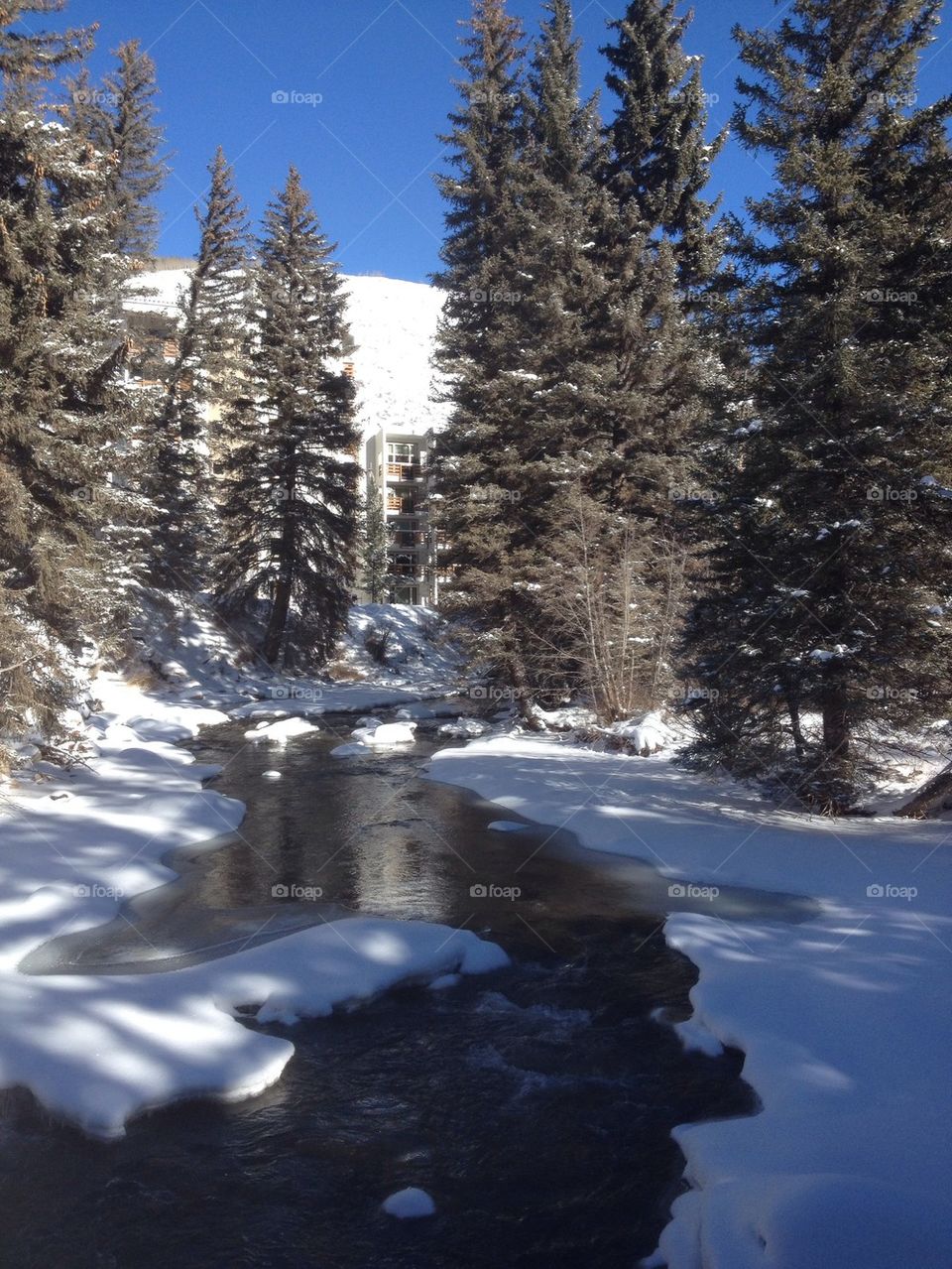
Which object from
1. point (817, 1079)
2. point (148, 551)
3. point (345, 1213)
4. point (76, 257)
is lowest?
point (345, 1213)

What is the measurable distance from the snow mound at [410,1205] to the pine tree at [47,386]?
9.38 meters

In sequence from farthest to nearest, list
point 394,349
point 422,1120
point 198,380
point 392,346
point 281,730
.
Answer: point 392,346
point 394,349
point 198,380
point 281,730
point 422,1120

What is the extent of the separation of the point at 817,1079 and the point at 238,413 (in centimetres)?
2783

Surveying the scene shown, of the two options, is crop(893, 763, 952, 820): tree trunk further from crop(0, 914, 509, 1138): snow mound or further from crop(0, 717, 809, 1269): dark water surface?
crop(0, 914, 509, 1138): snow mound

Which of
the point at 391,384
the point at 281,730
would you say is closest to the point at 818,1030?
the point at 281,730

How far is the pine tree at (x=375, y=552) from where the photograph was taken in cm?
5147

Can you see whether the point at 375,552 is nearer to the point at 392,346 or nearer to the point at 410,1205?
the point at 410,1205

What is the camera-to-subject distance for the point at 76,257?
12.8m

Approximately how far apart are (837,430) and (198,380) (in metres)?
23.6

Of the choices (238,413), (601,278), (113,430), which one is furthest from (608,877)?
(238,413)

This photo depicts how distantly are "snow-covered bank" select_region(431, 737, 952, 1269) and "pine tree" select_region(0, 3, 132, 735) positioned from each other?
24.6ft

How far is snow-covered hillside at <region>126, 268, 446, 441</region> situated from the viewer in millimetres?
82438

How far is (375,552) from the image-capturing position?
51.9 m

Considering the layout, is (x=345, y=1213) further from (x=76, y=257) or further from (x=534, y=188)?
(x=534, y=188)
